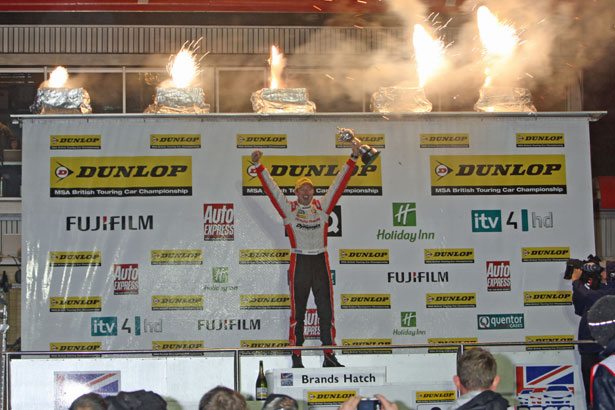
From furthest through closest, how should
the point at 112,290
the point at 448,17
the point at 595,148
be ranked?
1. the point at 595,148
2. the point at 448,17
3. the point at 112,290

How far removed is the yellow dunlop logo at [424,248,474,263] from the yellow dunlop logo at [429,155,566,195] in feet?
2.21

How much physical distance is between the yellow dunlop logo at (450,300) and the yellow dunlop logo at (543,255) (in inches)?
30.4

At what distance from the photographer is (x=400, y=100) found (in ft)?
27.3

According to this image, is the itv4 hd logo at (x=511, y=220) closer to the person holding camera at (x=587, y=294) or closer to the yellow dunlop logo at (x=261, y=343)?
the person holding camera at (x=587, y=294)

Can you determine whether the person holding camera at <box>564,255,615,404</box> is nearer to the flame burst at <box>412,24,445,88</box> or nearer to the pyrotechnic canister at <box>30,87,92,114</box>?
the flame burst at <box>412,24,445,88</box>

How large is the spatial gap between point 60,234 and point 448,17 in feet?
22.7

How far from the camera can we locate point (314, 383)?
586cm

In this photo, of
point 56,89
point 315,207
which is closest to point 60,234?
point 56,89

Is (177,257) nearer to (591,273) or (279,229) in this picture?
(279,229)

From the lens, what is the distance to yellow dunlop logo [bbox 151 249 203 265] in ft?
26.0

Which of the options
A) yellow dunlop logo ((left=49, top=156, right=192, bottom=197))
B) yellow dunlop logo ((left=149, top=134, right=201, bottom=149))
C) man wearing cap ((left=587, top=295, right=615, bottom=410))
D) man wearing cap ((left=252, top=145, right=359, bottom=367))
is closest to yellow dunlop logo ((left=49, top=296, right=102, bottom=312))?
yellow dunlop logo ((left=49, top=156, right=192, bottom=197))

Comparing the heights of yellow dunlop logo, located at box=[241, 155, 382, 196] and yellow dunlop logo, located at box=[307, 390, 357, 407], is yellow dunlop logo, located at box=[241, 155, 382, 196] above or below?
above

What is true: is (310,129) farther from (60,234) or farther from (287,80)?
(287,80)

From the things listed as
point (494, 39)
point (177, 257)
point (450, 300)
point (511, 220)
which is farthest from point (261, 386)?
point (494, 39)
